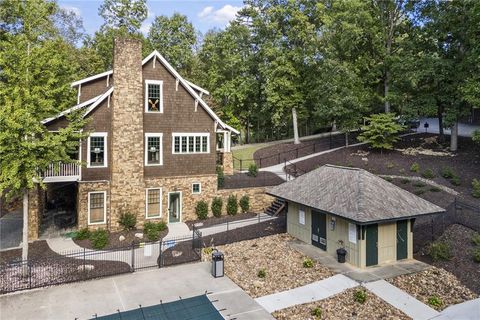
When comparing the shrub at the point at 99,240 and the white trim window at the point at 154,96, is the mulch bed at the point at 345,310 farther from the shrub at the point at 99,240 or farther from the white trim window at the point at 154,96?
the white trim window at the point at 154,96

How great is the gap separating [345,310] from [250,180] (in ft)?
51.1

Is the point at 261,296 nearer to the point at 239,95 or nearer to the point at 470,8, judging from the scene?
the point at 470,8

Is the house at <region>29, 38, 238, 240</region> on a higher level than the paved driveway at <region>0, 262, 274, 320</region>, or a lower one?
higher

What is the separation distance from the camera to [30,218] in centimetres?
1923

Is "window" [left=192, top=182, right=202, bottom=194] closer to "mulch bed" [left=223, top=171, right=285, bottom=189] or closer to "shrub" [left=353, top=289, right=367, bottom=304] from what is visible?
"mulch bed" [left=223, top=171, right=285, bottom=189]

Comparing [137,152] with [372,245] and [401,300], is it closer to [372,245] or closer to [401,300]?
[372,245]

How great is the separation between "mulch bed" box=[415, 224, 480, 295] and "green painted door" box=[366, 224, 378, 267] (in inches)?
95.3

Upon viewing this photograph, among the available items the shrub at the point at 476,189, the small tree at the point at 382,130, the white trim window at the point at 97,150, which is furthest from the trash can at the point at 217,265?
the small tree at the point at 382,130

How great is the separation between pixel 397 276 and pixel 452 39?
80.6 feet

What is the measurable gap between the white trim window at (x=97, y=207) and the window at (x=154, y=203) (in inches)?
100

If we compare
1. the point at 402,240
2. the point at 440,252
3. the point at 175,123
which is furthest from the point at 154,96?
the point at 440,252

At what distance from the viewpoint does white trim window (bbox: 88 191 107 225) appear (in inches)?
819

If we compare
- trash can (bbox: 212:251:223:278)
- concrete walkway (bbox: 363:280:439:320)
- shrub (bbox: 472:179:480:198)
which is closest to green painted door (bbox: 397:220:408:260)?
concrete walkway (bbox: 363:280:439:320)

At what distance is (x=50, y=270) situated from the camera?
1493 centimetres
